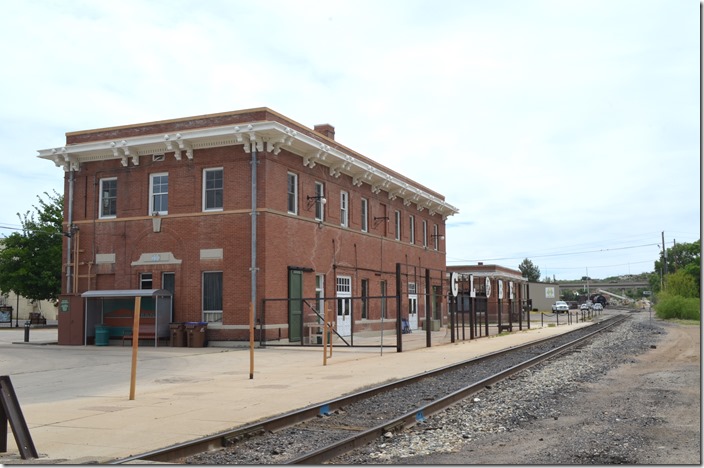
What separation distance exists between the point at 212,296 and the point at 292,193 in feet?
18.1

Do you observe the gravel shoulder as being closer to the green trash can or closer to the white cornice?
the white cornice

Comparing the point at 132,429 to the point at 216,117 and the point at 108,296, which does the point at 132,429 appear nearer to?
the point at 108,296

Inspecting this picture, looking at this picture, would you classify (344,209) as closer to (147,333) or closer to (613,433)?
(147,333)

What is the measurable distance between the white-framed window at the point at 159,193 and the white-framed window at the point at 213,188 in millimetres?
1913

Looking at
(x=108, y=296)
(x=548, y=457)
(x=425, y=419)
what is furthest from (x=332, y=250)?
(x=548, y=457)

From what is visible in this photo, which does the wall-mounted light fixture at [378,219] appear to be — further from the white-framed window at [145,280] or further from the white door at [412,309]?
the white-framed window at [145,280]

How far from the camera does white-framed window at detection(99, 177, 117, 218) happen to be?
30438 mm

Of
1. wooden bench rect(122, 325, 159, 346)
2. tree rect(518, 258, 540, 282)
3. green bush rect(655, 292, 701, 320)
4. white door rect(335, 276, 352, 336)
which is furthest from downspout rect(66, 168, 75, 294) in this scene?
tree rect(518, 258, 540, 282)

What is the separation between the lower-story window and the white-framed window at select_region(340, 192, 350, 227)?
8.06 m

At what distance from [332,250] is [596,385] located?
18739 mm

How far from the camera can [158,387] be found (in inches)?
589

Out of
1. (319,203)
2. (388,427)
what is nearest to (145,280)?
(319,203)

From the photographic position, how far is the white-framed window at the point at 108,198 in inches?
1198


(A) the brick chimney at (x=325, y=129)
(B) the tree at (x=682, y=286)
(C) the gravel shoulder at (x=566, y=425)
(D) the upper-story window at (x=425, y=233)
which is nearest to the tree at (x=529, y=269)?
(B) the tree at (x=682, y=286)
